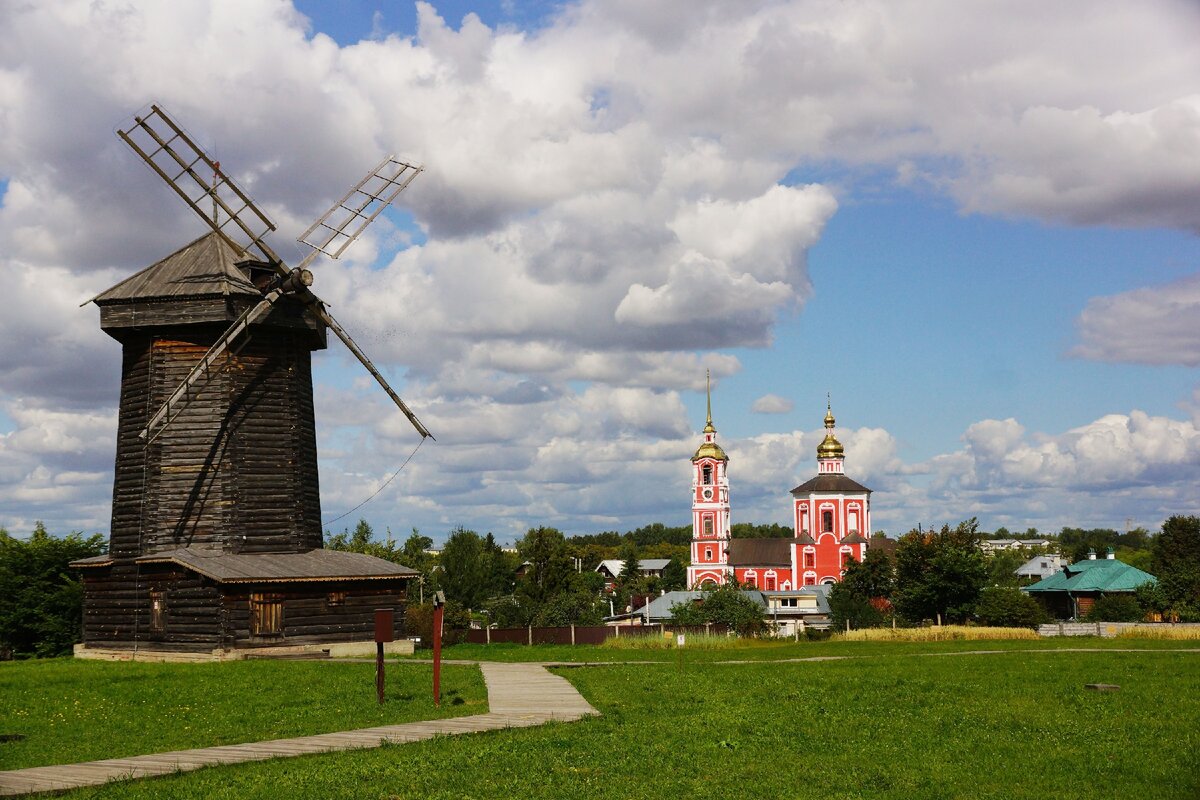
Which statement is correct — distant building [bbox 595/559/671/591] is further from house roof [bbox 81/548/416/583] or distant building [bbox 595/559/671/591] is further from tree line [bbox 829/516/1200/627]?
house roof [bbox 81/548/416/583]

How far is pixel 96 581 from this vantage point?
3816cm

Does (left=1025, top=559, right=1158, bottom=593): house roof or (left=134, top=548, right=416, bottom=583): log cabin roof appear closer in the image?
(left=134, top=548, right=416, bottom=583): log cabin roof

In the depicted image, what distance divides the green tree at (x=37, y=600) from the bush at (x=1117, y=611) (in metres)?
44.0

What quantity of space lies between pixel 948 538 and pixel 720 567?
57589 mm

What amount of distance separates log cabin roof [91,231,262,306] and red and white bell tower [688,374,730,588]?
3104 inches

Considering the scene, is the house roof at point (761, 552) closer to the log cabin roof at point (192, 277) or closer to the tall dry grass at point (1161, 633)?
the tall dry grass at point (1161, 633)

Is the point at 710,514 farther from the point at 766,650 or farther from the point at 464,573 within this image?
the point at 766,650

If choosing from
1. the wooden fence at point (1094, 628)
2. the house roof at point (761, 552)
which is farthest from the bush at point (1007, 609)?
the house roof at point (761, 552)

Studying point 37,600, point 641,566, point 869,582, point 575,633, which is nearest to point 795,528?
point 869,582

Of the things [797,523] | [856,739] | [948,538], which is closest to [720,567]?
[797,523]

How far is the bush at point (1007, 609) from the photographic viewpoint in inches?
2042

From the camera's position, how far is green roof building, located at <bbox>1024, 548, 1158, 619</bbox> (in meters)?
70.9

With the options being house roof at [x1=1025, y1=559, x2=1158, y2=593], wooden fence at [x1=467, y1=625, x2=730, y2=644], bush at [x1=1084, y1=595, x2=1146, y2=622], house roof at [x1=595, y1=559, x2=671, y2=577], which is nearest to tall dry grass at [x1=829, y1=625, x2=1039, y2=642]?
wooden fence at [x1=467, y1=625, x2=730, y2=644]

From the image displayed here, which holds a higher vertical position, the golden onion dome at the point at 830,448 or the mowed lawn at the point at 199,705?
the golden onion dome at the point at 830,448
